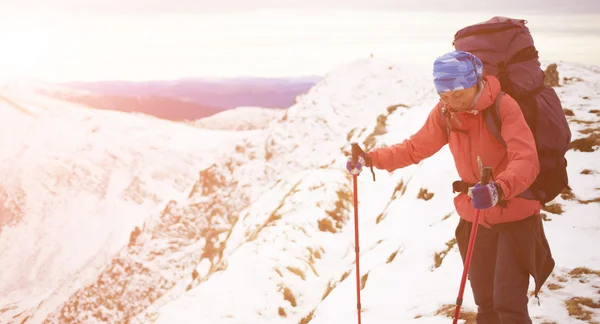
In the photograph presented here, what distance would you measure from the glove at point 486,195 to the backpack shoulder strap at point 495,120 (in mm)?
590

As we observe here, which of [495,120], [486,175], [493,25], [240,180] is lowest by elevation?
[240,180]

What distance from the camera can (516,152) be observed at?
11.8 feet

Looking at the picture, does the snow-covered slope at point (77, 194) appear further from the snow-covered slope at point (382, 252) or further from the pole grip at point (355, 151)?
the pole grip at point (355, 151)

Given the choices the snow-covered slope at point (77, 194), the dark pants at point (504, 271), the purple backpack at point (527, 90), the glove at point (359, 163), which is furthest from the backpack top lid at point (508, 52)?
the snow-covered slope at point (77, 194)

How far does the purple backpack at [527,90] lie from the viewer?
12.4ft

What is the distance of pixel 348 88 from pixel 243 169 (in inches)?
1442

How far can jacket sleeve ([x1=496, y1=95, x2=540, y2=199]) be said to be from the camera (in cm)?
350

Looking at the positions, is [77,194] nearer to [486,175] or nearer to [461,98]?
[461,98]

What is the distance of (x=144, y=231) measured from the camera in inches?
2518

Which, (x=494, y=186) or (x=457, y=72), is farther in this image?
(x=457, y=72)

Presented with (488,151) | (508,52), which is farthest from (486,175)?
(508,52)

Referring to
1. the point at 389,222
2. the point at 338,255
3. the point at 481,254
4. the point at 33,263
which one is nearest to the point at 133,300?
the point at 338,255

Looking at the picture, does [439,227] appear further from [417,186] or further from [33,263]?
[33,263]

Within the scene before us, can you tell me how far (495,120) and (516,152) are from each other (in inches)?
16.3
